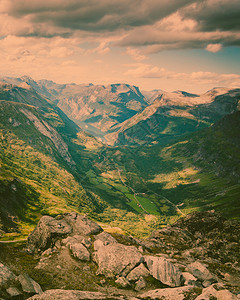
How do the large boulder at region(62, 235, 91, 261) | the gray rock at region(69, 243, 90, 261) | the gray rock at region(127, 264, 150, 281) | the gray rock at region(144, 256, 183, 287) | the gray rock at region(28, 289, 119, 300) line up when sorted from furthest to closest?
the large boulder at region(62, 235, 91, 261)
the gray rock at region(69, 243, 90, 261)
the gray rock at region(127, 264, 150, 281)
the gray rock at region(144, 256, 183, 287)
the gray rock at region(28, 289, 119, 300)

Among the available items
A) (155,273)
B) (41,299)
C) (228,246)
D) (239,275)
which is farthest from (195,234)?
(41,299)

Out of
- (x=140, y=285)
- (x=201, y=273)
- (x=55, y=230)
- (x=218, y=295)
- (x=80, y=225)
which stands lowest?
(x=201, y=273)

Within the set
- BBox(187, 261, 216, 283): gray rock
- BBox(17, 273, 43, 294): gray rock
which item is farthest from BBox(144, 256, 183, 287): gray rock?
BBox(17, 273, 43, 294): gray rock

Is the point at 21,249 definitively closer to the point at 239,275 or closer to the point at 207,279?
the point at 207,279

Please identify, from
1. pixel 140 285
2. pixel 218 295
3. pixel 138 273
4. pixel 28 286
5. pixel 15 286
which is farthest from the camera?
pixel 138 273

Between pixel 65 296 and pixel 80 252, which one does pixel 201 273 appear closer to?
pixel 80 252

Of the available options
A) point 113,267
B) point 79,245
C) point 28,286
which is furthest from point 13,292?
point 79,245

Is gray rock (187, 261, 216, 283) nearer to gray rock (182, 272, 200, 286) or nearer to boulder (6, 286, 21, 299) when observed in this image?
gray rock (182, 272, 200, 286)
